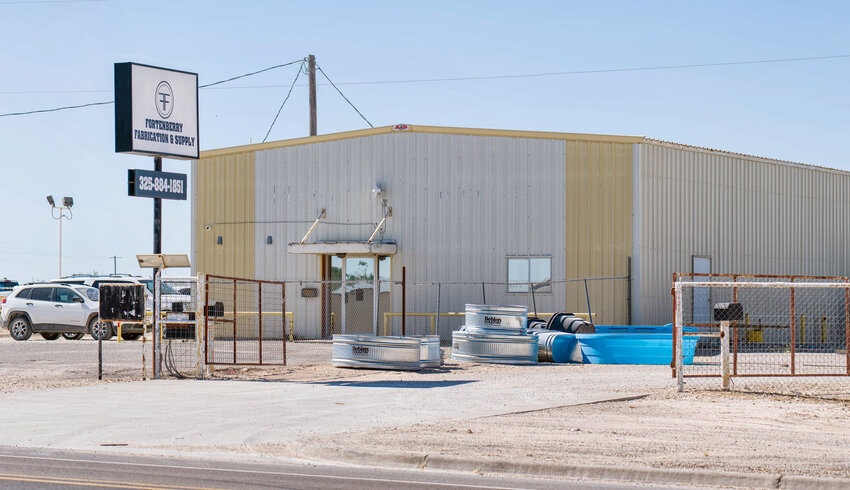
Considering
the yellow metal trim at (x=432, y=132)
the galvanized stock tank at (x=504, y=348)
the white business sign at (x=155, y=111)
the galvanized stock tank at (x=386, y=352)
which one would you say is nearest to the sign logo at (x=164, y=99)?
the white business sign at (x=155, y=111)

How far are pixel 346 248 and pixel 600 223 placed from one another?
791 cm

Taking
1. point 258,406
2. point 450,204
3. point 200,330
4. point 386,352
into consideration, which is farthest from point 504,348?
point 450,204

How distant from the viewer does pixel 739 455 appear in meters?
10.4

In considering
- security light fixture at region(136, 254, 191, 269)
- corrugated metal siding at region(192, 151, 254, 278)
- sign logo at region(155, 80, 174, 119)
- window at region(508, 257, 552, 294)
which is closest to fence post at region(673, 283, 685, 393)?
security light fixture at region(136, 254, 191, 269)

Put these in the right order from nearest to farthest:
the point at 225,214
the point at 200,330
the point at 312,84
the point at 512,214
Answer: the point at 200,330
the point at 512,214
the point at 225,214
the point at 312,84

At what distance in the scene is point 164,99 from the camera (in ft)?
69.3

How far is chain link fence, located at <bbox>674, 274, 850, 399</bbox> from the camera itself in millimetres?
16391

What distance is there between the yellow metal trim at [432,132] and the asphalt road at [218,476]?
69.7 ft

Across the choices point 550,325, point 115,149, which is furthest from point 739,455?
point 550,325

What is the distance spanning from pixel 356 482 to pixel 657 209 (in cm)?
2237

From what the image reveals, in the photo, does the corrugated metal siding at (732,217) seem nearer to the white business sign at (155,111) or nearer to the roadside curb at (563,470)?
the white business sign at (155,111)

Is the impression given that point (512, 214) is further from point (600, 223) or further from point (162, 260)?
point (162, 260)

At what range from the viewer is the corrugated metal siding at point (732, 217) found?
3009 centimetres

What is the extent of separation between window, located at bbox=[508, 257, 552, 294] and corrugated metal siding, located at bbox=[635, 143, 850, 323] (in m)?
2.72
